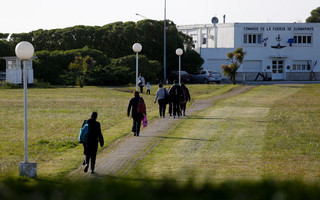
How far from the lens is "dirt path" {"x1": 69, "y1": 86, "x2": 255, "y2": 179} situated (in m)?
10.8

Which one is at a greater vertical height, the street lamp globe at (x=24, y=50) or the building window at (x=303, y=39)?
Result: the building window at (x=303, y=39)

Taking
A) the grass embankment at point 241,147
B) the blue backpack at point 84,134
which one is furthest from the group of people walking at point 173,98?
the blue backpack at point 84,134

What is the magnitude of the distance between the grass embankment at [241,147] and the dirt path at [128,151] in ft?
1.08

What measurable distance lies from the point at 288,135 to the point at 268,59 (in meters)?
48.1

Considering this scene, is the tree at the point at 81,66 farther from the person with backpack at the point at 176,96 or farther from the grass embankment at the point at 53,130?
the person with backpack at the point at 176,96

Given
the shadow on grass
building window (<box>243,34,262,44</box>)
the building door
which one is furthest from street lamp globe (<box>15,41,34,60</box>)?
the building door

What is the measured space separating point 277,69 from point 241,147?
2028 inches

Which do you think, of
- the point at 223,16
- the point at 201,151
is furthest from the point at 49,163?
the point at 223,16

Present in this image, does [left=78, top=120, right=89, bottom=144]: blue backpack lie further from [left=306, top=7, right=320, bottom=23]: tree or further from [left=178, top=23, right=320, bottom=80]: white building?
[left=306, top=7, right=320, bottom=23]: tree

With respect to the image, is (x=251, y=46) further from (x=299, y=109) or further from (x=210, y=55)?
(x=299, y=109)

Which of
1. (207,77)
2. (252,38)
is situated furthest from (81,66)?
(252,38)

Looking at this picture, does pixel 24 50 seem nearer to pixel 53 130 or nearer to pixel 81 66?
pixel 53 130

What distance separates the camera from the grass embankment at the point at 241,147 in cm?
1066

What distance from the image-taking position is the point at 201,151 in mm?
13312
